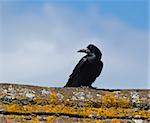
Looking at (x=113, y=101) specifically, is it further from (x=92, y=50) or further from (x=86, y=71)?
(x=92, y=50)

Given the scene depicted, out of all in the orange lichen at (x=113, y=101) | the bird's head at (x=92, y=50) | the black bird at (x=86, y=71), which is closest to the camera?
the orange lichen at (x=113, y=101)

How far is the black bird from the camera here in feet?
29.2

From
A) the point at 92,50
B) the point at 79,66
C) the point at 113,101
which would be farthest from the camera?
the point at 92,50

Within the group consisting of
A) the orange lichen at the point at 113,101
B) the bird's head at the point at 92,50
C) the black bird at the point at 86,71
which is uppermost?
the bird's head at the point at 92,50

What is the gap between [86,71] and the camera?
9.11 m

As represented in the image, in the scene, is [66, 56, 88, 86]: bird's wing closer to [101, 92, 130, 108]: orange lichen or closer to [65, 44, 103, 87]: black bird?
[65, 44, 103, 87]: black bird

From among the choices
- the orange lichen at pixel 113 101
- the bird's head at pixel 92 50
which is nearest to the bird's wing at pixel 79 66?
the bird's head at pixel 92 50

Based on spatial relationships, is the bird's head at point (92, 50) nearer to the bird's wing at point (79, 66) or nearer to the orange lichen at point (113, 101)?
the bird's wing at point (79, 66)

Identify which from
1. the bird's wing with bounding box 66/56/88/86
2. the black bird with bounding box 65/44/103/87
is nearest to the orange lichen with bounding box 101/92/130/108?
the black bird with bounding box 65/44/103/87

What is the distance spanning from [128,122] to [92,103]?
460 mm

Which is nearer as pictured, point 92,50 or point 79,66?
point 79,66

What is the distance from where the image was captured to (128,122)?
6113 mm

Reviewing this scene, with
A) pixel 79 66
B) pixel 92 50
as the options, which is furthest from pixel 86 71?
pixel 92 50

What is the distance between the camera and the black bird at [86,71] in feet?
29.2
